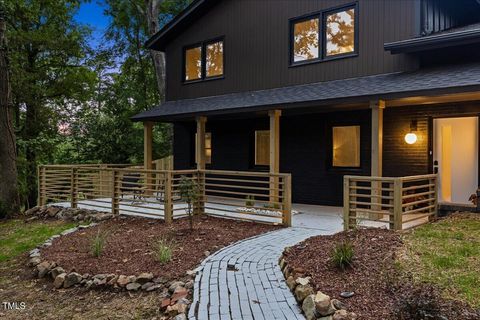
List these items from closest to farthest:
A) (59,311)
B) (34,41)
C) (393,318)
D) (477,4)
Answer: (393,318) → (59,311) → (477,4) → (34,41)

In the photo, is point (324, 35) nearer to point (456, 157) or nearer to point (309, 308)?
point (456, 157)

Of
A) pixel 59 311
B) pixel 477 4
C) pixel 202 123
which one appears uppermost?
pixel 477 4

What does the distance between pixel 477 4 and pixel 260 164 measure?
6.93 m

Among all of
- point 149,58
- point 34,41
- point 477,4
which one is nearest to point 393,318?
point 477,4

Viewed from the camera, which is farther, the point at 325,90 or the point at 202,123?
the point at 202,123

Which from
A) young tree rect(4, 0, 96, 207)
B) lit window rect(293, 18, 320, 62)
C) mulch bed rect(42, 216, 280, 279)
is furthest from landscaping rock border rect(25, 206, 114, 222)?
lit window rect(293, 18, 320, 62)

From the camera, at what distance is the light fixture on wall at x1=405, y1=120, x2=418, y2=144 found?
866cm

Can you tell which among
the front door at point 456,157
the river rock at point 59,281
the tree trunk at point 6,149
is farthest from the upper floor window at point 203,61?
the river rock at point 59,281

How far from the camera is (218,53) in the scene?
1266cm

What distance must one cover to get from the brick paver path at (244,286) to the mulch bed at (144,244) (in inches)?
15.6

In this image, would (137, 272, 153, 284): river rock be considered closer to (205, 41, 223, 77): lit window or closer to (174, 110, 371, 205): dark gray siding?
(174, 110, 371, 205): dark gray siding

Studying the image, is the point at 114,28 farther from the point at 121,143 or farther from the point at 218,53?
the point at 218,53

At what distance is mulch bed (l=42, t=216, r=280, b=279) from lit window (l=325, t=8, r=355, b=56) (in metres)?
4.93

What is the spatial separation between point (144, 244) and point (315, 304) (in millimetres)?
3630
